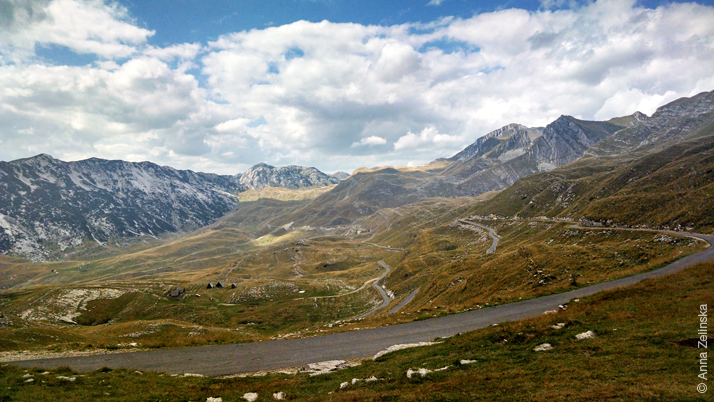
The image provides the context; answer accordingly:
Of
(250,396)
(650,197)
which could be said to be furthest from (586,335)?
(650,197)

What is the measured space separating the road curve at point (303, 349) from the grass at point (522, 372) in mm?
4801

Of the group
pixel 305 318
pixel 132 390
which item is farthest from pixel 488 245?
pixel 132 390

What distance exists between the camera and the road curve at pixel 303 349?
28.1m

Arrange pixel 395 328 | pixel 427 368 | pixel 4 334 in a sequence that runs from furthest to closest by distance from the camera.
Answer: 1. pixel 4 334
2. pixel 395 328
3. pixel 427 368

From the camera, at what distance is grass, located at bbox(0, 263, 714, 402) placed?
1368cm

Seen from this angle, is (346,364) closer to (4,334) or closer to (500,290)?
(500,290)

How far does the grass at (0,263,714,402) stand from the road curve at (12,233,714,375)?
15.8ft

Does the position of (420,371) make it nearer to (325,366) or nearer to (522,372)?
(522,372)

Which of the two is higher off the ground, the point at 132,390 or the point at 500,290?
the point at 132,390

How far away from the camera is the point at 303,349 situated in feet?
106

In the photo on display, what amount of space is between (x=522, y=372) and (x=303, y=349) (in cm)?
2259

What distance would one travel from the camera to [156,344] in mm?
37781

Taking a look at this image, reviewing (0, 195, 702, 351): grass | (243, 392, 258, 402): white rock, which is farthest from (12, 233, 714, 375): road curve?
(243, 392, 258, 402): white rock

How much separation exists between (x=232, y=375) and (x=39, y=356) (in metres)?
27.6
